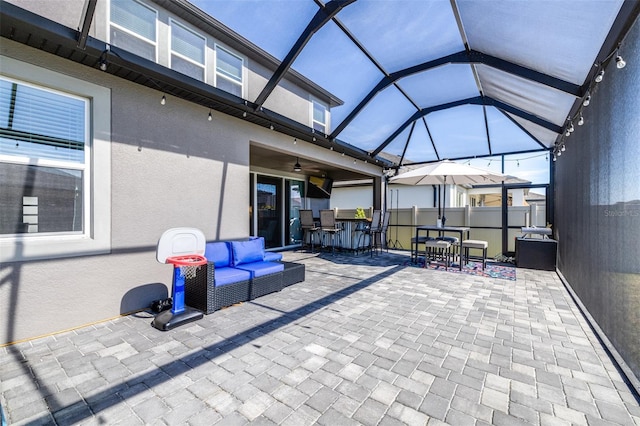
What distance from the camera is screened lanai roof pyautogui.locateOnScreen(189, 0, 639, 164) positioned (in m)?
3.36

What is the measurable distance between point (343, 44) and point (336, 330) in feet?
15.2

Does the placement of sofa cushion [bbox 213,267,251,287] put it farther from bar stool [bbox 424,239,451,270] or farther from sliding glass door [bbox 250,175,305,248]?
sliding glass door [bbox 250,175,305,248]

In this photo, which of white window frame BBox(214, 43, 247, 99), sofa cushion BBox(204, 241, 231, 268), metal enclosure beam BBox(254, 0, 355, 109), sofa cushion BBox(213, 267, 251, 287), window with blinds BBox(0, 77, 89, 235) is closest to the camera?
window with blinds BBox(0, 77, 89, 235)

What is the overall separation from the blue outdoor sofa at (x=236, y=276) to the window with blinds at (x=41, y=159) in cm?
160

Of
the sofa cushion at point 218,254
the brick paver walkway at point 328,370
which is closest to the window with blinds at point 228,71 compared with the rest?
the sofa cushion at point 218,254

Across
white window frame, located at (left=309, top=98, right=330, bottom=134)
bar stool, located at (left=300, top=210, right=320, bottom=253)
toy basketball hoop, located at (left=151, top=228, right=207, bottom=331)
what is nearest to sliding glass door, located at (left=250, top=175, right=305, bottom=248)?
bar stool, located at (left=300, top=210, right=320, bottom=253)

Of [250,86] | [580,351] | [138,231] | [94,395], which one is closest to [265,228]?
[250,86]

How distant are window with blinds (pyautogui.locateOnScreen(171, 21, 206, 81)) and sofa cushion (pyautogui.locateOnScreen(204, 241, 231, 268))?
288 centimetres

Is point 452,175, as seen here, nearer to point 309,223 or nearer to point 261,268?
point 309,223

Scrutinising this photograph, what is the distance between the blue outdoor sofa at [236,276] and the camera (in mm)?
3727

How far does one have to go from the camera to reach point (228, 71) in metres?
5.33

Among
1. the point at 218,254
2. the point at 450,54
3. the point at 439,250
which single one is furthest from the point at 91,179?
the point at 439,250

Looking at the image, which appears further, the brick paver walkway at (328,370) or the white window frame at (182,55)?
the white window frame at (182,55)

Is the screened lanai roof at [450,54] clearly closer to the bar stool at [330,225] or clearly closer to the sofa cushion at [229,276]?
the bar stool at [330,225]
